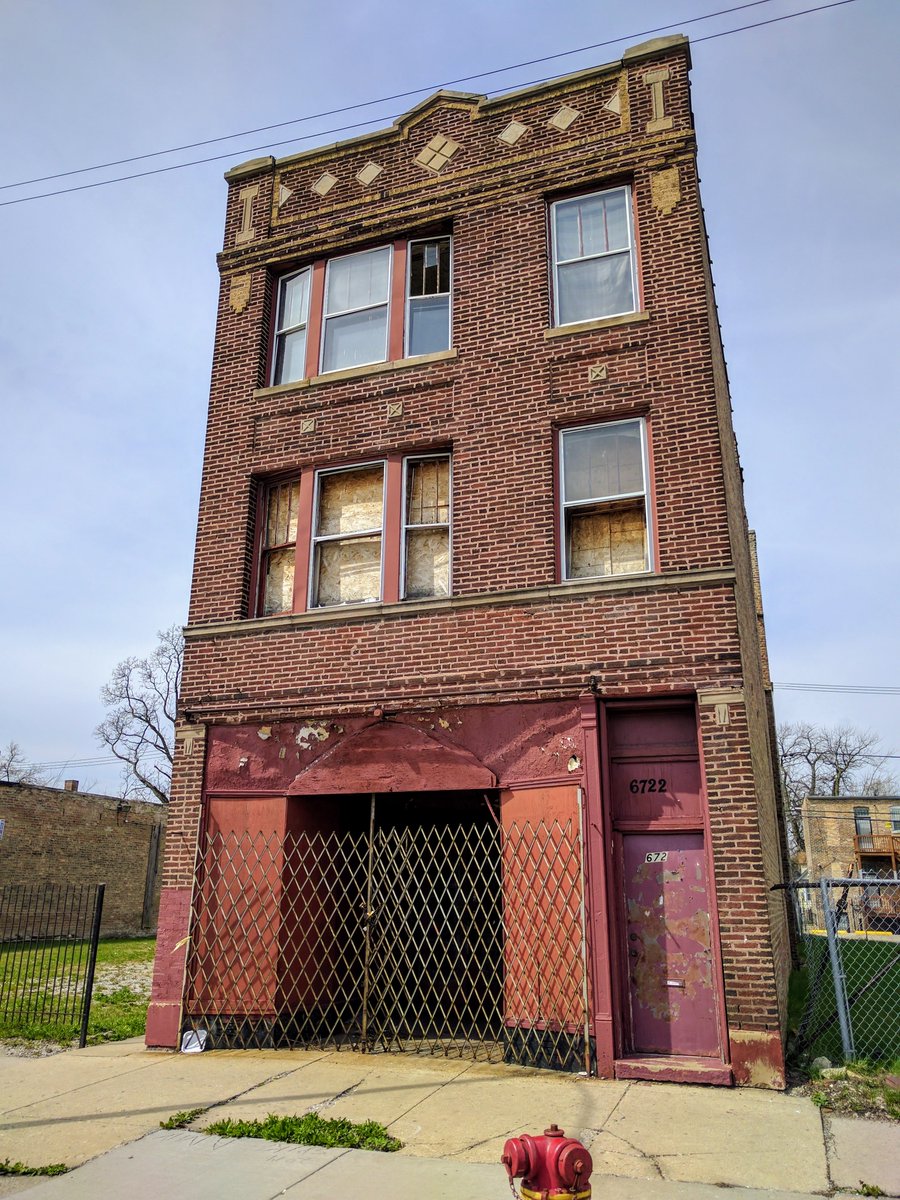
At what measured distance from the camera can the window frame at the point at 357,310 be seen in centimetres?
1202

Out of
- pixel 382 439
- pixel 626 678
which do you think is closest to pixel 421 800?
pixel 626 678

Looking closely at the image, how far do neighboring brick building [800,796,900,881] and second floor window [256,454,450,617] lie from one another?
4001cm

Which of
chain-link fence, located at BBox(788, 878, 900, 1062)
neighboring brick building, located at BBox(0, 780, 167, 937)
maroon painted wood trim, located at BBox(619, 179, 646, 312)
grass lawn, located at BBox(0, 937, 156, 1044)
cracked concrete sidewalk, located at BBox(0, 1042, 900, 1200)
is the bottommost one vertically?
cracked concrete sidewalk, located at BBox(0, 1042, 900, 1200)

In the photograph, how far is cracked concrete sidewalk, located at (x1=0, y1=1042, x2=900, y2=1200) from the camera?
5.73m

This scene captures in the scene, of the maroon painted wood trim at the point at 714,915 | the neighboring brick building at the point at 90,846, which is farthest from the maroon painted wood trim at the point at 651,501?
the neighboring brick building at the point at 90,846

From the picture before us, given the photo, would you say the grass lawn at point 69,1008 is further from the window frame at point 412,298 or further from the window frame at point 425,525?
the window frame at point 412,298

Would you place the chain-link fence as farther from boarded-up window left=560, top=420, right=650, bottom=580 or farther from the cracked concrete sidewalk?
boarded-up window left=560, top=420, right=650, bottom=580

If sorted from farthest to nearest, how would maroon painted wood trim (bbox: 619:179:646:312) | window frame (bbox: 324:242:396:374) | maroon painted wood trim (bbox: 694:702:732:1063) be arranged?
window frame (bbox: 324:242:396:374) < maroon painted wood trim (bbox: 619:179:646:312) < maroon painted wood trim (bbox: 694:702:732:1063)

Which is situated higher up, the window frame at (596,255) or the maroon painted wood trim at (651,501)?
the window frame at (596,255)

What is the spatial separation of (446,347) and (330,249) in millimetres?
2537

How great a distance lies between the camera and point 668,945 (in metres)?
8.83

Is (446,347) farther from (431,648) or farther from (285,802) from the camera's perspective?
(285,802)

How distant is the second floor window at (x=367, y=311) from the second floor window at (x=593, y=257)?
1.58m

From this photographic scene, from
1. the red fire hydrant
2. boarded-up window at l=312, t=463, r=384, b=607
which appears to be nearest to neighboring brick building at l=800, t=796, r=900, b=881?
boarded-up window at l=312, t=463, r=384, b=607
